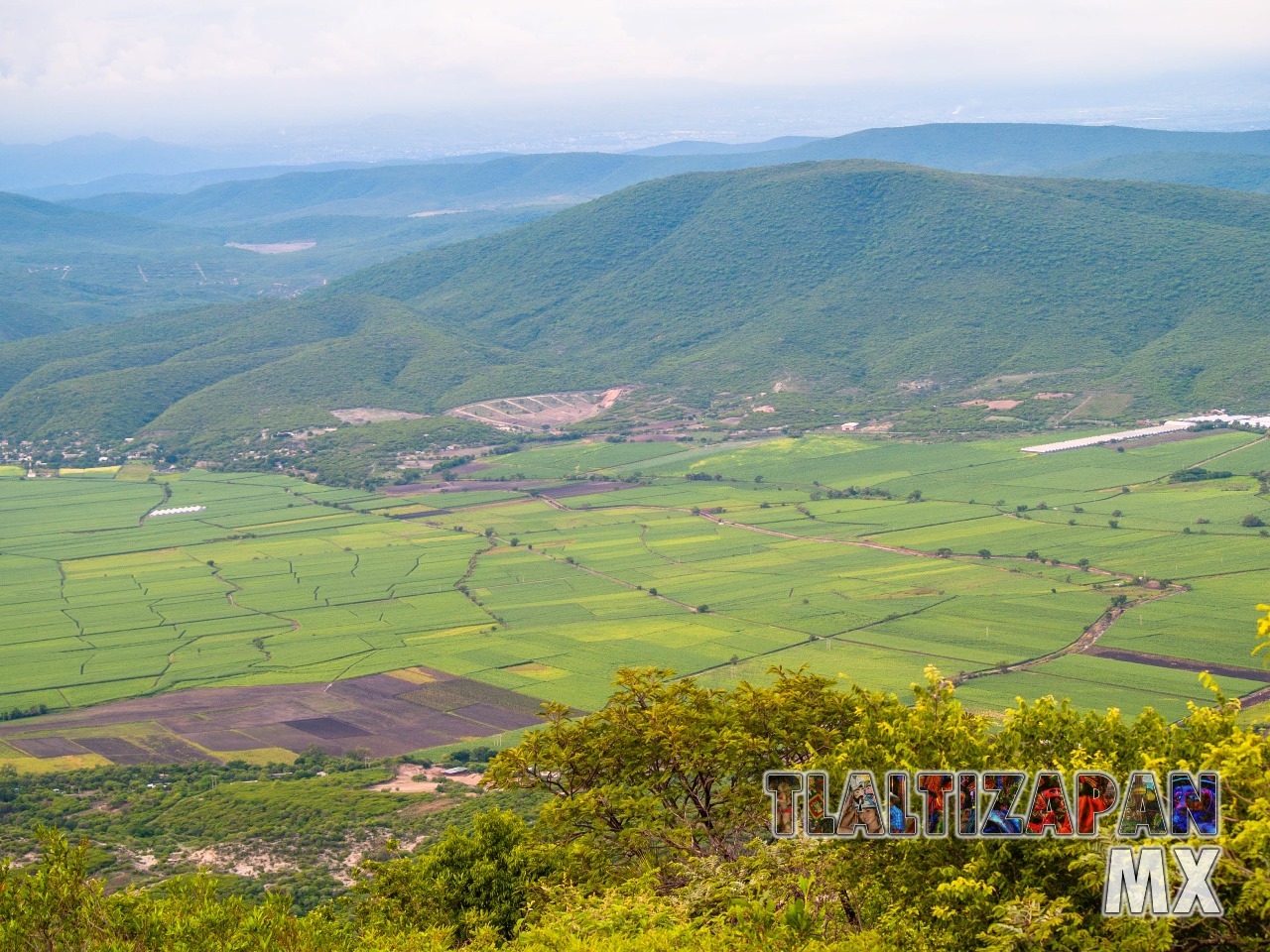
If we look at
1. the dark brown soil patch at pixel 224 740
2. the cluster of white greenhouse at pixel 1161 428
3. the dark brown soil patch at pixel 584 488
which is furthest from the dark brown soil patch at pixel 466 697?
the cluster of white greenhouse at pixel 1161 428

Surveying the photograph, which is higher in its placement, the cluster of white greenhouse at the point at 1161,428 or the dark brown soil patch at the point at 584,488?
the cluster of white greenhouse at the point at 1161,428

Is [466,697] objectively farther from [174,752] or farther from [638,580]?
[638,580]

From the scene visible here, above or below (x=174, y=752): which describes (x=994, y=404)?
above

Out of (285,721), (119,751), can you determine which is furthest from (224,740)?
(119,751)

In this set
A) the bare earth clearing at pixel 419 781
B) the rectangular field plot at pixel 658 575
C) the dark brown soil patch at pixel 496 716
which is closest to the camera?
the bare earth clearing at pixel 419 781

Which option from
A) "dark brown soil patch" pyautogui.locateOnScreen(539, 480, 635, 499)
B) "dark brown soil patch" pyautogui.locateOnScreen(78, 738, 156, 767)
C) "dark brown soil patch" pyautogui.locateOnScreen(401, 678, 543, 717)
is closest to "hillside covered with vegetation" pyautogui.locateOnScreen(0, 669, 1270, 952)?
"dark brown soil patch" pyautogui.locateOnScreen(78, 738, 156, 767)

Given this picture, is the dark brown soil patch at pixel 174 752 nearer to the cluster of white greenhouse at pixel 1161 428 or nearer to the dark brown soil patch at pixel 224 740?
the dark brown soil patch at pixel 224 740

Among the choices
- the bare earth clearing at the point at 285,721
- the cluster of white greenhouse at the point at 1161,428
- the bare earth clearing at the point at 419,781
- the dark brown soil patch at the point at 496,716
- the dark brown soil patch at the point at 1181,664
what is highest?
the cluster of white greenhouse at the point at 1161,428

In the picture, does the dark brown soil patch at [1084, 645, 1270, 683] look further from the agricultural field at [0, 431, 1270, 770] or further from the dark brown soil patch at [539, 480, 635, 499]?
the dark brown soil patch at [539, 480, 635, 499]

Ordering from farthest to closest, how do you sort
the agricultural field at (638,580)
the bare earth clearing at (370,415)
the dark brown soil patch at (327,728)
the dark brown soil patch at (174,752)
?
the bare earth clearing at (370,415) < the agricultural field at (638,580) < the dark brown soil patch at (327,728) < the dark brown soil patch at (174,752)
